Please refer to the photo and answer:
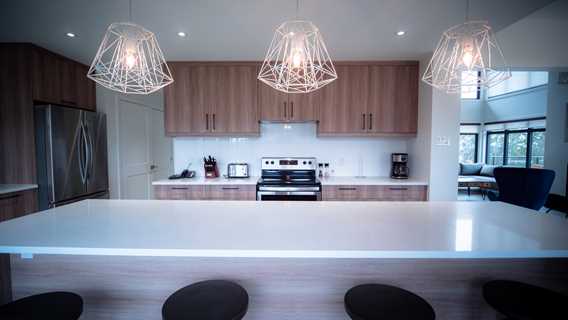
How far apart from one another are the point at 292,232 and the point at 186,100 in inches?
104

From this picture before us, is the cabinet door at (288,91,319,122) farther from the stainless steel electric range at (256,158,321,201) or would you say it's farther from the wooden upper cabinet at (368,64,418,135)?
the wooden upper cabinet at (368,64,418,135)

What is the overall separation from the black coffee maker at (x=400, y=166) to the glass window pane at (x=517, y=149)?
6.03 meters

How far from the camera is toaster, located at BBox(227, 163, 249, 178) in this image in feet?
10.6

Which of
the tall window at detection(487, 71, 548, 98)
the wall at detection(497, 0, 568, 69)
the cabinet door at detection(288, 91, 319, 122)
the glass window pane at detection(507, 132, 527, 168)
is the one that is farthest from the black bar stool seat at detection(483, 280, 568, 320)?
the glass window pane at detection(507, 132, 527, 168)

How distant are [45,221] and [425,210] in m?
2.13

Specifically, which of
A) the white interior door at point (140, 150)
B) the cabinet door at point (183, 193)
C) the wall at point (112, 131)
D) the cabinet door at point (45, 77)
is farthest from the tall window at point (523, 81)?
the cabinet door at point (45, 77)

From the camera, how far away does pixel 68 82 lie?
298 cm

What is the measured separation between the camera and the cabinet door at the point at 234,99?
307 cm

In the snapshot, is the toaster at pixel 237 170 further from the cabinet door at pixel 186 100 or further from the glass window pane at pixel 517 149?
the glass window pane at pixel 517 149

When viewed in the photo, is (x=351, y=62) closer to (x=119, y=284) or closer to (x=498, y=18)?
(x=498, y=18)

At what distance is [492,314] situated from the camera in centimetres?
122

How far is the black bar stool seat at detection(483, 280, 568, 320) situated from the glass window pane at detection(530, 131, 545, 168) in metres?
7.61

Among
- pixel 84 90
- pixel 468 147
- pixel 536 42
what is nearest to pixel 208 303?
pixel 84 90

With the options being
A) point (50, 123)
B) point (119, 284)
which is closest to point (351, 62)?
point (119, 284)
